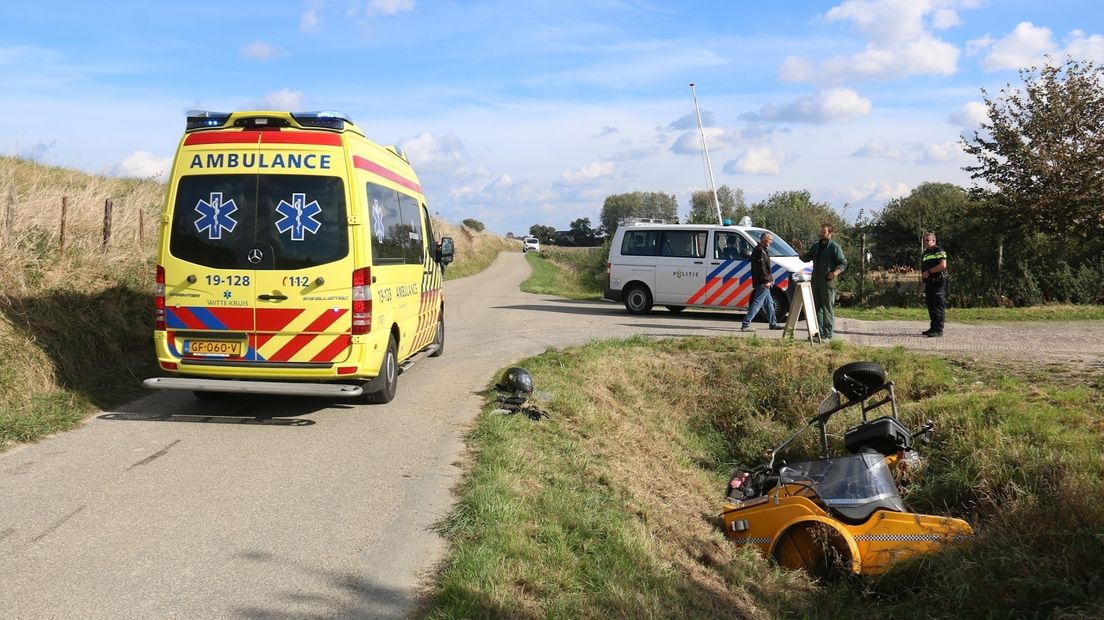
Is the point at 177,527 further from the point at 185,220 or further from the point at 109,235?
the point at 109,235

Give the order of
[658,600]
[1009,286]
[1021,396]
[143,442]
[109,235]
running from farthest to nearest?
1. [1009,286]
2. [109,235]
3. [1021,396]
4. [143,442]
5. [658,600]

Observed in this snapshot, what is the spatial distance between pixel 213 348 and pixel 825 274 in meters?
9.23

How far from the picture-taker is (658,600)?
16.2 ft

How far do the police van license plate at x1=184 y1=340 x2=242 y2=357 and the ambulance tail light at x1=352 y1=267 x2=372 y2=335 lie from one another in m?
1.09

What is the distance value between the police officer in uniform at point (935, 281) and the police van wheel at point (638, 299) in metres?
6.00

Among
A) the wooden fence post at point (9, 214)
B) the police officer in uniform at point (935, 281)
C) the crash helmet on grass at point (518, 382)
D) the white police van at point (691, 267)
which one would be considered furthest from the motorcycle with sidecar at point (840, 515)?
the wooden fence post at point (9, 214)

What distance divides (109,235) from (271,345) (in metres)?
6.07

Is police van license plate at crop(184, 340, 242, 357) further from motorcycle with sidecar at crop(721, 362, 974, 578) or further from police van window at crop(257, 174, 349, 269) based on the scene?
motorcycle with sidecar at crop(721, 362, 974, 578)

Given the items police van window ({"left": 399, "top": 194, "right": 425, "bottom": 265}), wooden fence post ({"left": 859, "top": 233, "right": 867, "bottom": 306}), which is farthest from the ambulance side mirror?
wooden fence post ({"left": 859, "top": 233, "right": 867, "bottom": 306})

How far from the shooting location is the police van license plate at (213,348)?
7922 millimetres

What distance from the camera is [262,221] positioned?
7926 millimetres

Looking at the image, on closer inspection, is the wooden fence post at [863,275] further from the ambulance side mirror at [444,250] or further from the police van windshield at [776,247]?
the ambulance side mirror at [444,250]

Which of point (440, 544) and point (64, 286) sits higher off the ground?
point (64, 286)

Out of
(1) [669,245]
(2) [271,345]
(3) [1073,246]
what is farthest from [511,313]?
(3) [1073,246]
